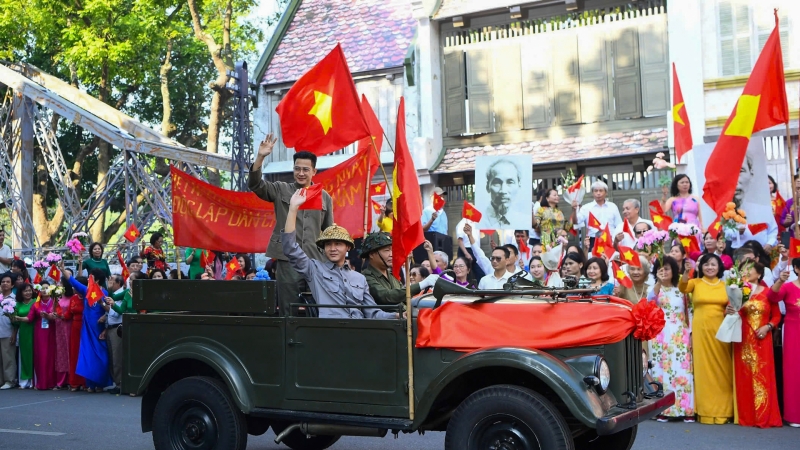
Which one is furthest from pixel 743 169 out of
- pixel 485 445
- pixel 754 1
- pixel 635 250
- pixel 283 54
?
pixel 283 54

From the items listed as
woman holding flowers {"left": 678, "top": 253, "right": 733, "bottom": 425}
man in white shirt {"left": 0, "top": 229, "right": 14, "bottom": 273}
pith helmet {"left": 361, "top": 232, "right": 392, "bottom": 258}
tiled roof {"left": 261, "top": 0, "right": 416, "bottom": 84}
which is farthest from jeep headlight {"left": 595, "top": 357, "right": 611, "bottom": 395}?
tiled roof {"left": 261, "top": 0, "right": 416, "bottom": 84}

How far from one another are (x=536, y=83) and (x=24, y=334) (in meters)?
10.4

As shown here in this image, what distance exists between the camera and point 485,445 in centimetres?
589

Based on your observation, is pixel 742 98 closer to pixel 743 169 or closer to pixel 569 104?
pixel 743 169

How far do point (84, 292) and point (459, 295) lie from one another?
9.45 metres

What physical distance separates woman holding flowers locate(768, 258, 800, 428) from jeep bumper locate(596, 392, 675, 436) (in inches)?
154

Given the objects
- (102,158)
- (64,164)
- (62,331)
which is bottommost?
(62,331)

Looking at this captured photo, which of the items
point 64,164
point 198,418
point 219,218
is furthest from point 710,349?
point 64,164

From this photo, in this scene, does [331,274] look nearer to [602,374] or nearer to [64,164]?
[602,374]

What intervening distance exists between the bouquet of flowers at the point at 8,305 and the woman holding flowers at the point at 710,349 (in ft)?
33.6

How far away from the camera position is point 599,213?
1359 centimetres

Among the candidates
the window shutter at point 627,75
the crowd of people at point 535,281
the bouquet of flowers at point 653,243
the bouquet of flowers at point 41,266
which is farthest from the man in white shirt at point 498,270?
the bouquet of flowers at point 41,266

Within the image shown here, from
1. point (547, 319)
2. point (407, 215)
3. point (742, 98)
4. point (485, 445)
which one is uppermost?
point (742, 98)

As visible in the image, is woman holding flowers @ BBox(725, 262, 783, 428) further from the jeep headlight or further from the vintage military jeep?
the jeep headlight
